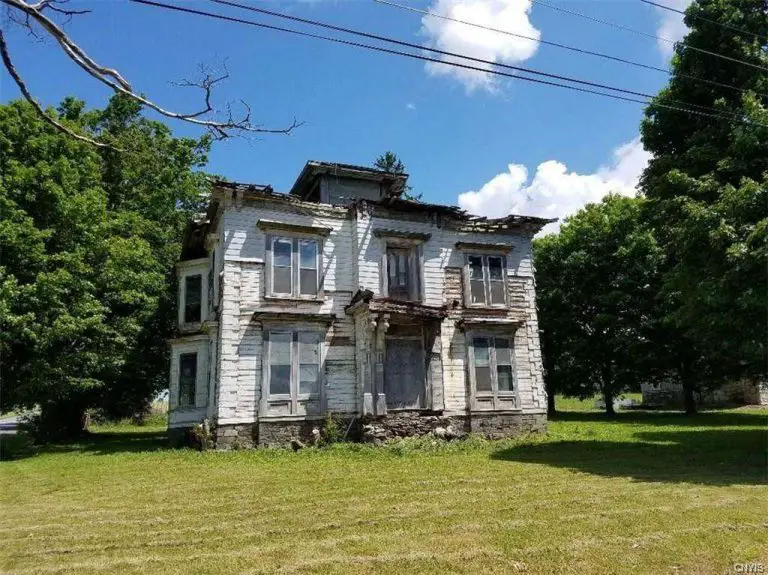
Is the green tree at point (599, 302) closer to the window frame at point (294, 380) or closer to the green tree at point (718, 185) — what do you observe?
the green tree at point (718, 185)

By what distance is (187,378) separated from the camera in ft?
64.0

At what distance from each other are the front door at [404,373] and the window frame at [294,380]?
2.20 metres

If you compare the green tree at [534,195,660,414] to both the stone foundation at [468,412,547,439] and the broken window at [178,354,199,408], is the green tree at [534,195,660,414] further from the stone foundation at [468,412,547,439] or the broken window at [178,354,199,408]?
the broken window at [178,354,199,408]

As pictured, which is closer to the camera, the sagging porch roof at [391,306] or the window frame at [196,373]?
the sagging porch roof at [391,306]

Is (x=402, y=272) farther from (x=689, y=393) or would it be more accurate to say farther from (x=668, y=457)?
(x=689, y=393)

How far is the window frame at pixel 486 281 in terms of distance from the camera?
2000cm

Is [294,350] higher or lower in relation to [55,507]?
higher

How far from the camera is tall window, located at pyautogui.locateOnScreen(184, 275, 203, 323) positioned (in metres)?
21.2

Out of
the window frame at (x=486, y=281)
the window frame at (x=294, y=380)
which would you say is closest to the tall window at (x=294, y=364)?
the window frame at (x=294, y=380)

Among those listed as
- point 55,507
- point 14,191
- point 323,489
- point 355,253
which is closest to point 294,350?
point 355,253

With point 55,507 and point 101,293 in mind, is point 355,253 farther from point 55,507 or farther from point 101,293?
point 55,507

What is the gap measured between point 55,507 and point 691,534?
926 centimetres

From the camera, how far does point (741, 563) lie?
5.60m

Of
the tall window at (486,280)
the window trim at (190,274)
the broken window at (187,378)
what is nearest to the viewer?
the broken window at (187,378)
